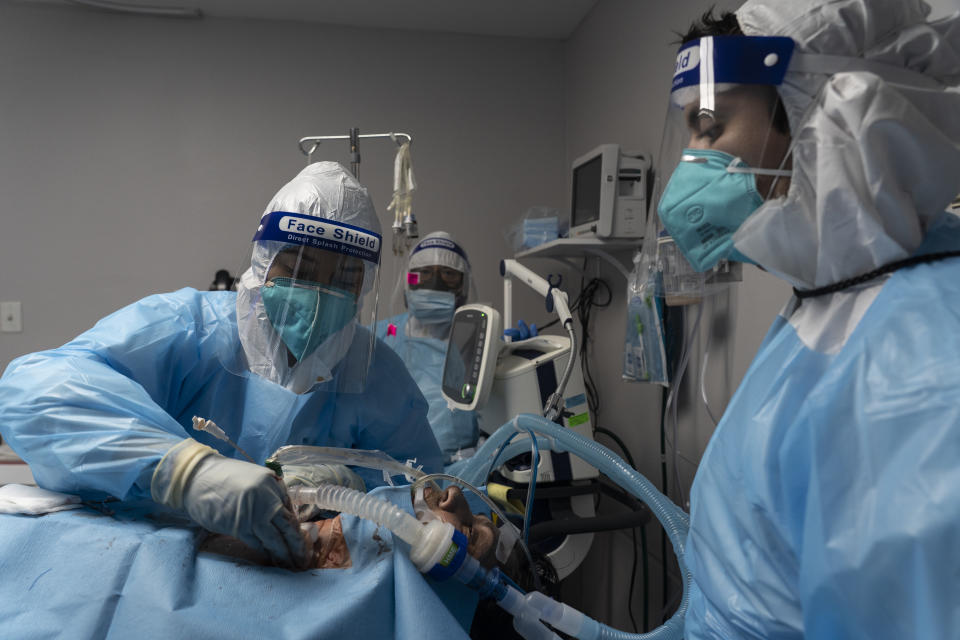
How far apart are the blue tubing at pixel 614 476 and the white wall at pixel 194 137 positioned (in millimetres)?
1933

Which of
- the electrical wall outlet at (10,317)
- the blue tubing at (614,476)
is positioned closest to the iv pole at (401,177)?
the blue tubing at (614,476)

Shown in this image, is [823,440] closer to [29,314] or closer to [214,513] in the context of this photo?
[214,513]

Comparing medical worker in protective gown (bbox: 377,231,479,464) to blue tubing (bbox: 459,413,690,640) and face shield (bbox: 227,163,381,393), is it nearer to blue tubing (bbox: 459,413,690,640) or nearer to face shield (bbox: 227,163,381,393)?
blue tubing (bbox: 459,413,690,640)

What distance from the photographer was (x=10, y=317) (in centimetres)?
295

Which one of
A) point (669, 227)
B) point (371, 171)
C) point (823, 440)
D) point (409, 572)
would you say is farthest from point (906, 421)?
point (371, 171)

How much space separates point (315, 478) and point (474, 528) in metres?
0.32

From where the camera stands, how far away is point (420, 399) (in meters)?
1.64

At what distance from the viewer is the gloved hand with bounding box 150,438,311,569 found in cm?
85

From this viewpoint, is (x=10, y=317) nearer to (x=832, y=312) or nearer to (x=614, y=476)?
(x=614, y=476)

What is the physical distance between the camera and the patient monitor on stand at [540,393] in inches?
74.1

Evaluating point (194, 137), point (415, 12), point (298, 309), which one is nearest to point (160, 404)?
point (298, 309)

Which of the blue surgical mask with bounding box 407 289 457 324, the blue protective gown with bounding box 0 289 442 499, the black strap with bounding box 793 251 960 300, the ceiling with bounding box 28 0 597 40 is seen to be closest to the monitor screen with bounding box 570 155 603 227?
the blue surgical mask with bounding box 407 289 457 324

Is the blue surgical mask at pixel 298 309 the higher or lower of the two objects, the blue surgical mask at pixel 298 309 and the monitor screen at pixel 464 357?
the higher

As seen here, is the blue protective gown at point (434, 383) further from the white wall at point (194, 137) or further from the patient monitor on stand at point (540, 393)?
the white wall at point (194, 137)
